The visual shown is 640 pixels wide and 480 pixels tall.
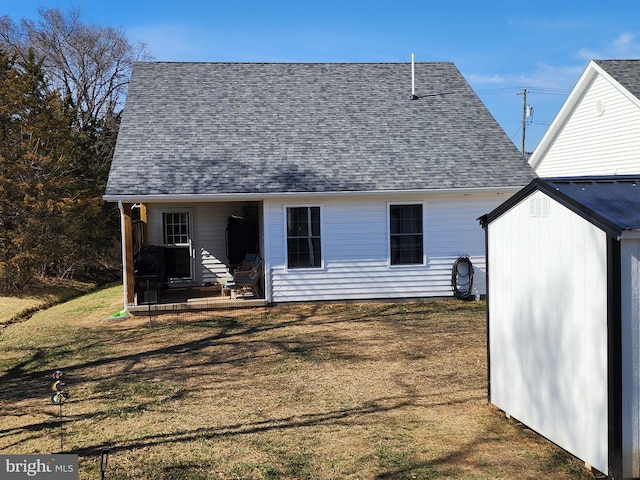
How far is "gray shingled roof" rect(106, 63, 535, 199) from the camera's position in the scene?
1377cm

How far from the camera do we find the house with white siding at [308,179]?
13.7 metres

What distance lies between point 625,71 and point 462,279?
26.2ft

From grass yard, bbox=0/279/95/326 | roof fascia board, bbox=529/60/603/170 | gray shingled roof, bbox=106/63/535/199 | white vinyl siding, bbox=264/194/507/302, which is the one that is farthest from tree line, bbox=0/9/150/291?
roof fascia board, bbox=529/60/603/170

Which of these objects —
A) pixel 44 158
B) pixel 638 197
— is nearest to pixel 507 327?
pixel 638 197

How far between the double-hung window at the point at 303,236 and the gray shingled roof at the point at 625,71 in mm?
8926

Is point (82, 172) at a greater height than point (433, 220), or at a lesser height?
greater

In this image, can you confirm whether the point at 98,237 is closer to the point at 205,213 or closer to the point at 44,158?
the point at 44,158

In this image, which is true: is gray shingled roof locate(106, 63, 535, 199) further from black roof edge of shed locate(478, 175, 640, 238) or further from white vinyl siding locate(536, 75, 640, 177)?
black roof edge of shed locate(478, 175, 640, 238)

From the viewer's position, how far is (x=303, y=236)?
1377cm

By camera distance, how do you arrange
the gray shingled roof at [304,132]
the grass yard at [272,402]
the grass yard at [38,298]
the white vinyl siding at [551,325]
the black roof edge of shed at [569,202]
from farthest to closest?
the grass yard at [38,298]
the gray shingled roof at [304,132]
the grass yard at [272,402]
the white vinyl siding at [551,325]
the black roof edge of shed at [569,202]

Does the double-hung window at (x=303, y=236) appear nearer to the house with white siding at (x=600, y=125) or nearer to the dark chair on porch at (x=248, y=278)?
the dark chair on porch at (x=248, y=278)

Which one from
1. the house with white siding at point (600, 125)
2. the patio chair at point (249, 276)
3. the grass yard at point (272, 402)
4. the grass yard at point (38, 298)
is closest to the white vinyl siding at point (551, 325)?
the grass yard at point (272, 402)

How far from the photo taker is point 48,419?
21.7 feet

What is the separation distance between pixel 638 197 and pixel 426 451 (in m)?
2.88
